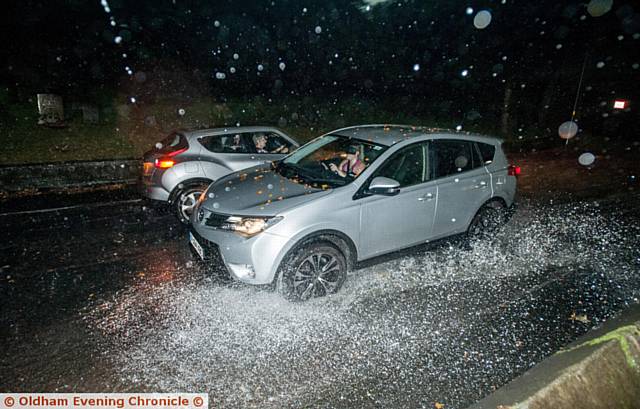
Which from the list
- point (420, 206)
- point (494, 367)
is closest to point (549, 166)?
point (420, 206)

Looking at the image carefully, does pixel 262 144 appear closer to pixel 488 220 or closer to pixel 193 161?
pixel 193 161

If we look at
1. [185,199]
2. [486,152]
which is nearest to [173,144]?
[185,199]

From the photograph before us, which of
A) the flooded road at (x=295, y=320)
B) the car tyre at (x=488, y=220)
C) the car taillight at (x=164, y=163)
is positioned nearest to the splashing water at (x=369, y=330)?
the flooded road at (x=295, y=320)

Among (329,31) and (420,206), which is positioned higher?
(329,31)

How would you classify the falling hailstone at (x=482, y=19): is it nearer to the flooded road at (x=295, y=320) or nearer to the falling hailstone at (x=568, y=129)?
the falling hailstone at (x=568, y=129)

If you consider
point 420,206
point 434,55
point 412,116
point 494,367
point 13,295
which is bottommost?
point 494,367

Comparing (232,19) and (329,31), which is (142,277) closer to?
(232,19)

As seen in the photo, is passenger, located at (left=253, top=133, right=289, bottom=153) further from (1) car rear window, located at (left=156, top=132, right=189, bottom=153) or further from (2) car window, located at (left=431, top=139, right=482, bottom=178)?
(2) car window, located at (left=431, top=139, right=482, bottom=178)

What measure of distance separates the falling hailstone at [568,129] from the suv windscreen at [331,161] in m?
16.6

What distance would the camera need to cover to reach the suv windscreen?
14.8ft

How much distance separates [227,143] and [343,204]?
320 cm

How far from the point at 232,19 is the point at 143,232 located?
13.5 metres

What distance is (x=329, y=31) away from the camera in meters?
18.6

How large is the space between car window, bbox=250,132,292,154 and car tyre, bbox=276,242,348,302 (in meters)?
3.12
